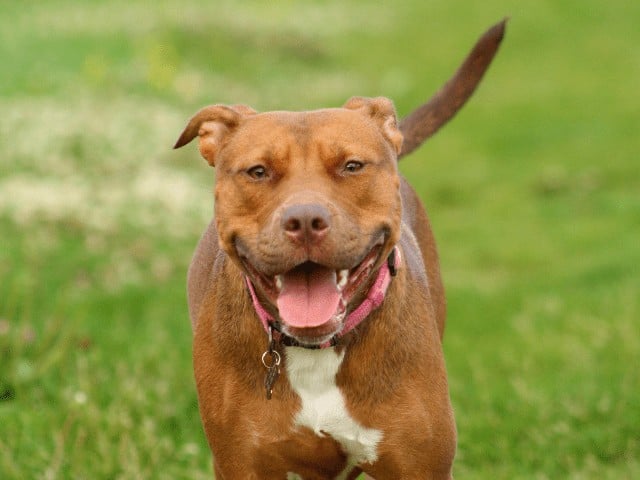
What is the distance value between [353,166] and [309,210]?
0.36 meters

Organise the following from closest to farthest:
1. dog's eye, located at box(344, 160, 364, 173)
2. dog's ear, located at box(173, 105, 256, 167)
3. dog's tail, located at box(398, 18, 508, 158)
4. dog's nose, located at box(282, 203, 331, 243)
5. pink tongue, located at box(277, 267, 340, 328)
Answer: dog's nose, located at box(282, 203, 331, 243) < pink tongue, located at box(277, 267, 340, 328) < dog's eye, located at box(344, 160, 364, 173) < dog's ear, located at box(173, 105, 256, 167) < dog's tail, located at box(398, 18, 508, 158)

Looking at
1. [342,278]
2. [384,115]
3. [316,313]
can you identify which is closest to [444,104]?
[384,115]

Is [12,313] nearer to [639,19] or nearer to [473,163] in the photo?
[473,163]

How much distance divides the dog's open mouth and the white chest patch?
30cm

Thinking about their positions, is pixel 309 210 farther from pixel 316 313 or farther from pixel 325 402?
pixel 325 402

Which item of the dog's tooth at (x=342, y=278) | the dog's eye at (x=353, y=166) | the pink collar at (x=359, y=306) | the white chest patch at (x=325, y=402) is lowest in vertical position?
the white chest patch at (x=325, y=402)

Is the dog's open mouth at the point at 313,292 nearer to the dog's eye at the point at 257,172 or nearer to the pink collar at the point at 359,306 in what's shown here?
the pink collar at the point at 359,306

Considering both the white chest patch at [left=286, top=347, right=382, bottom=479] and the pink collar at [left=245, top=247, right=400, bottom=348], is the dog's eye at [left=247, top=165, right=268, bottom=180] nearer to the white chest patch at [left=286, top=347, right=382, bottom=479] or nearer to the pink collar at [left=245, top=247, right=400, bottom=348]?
the pink collar at [left=245, top=247, right=400, bottom=348]

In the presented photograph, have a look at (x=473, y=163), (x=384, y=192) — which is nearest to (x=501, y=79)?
(x=473, y=163)

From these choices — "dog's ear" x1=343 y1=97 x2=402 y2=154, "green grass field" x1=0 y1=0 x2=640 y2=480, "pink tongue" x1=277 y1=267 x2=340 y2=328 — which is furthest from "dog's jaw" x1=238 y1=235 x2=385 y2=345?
"green grass field" x1=0 y1=0 x2=640 y2=480

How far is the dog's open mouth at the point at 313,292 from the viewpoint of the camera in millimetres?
3773

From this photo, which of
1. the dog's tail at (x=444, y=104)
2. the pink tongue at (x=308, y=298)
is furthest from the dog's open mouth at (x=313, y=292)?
the dog's tail at (x=444, y=104)

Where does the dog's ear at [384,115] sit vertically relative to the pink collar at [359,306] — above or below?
above

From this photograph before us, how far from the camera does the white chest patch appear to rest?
4086 millimetres
